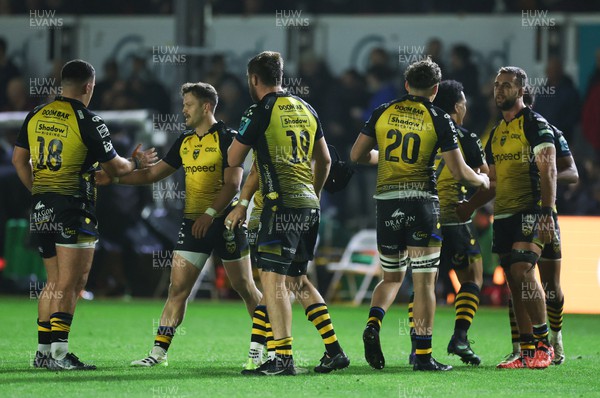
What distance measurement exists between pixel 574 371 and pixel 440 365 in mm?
1088

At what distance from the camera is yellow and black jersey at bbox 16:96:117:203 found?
886cm

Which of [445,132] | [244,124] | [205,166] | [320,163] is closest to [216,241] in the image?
[205,166]

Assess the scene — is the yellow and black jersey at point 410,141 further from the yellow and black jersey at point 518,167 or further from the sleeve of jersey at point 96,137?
the sleeve of jersey at point 96,137

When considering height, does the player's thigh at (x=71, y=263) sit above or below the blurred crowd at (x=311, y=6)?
below

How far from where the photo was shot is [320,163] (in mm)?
8828

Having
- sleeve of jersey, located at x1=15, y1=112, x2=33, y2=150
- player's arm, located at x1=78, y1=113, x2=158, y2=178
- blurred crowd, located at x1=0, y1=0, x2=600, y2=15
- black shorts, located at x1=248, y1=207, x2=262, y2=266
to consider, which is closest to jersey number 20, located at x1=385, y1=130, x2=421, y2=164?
black shorts, located at x1=248, y1=207, x2=262, y2=266

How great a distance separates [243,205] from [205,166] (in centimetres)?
89

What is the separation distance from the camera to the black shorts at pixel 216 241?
9279 millimetres

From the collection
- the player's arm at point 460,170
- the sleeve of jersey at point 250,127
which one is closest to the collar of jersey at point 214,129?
the sleeve of jersey at point 250,127

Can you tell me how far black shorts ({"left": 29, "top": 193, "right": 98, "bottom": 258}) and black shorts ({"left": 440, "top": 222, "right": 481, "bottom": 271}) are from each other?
2961 millimetres

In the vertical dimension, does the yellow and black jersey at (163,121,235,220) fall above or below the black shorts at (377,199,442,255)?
above

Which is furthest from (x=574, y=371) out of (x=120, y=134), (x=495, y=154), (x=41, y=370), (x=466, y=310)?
(x=120, y=134)

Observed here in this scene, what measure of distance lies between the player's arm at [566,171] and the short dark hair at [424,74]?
62.5 inches

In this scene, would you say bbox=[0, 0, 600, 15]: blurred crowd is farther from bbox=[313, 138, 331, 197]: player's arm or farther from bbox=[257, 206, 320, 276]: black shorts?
bbox=[257, 206, 320, 276]: black shorts
